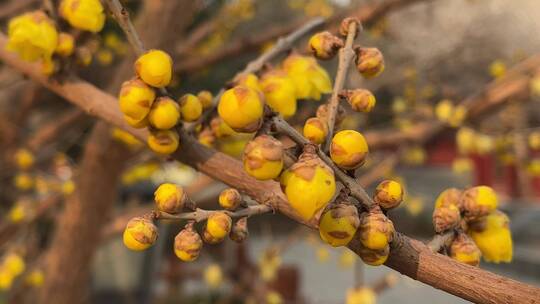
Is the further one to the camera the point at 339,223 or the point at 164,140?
the point at 164,140

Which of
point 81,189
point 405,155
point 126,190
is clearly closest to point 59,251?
point 81,189

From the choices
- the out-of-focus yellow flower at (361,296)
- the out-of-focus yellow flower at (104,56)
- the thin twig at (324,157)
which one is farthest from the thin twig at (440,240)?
the out-of-focus yellow flower at (104,56)

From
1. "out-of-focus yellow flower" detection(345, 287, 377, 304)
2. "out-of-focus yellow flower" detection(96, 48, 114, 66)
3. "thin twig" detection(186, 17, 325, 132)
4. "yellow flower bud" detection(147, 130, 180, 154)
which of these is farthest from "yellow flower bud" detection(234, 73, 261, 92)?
"out-of-focus yellow flower" detection(96, 48, 114, 66)

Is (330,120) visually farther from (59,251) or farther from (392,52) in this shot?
(392,52)

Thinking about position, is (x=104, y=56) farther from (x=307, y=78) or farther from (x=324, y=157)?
(x=324, y=157)

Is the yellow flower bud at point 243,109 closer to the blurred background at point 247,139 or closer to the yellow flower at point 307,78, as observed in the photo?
the yellow flower at point 307,78

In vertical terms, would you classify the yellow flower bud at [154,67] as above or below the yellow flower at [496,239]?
below

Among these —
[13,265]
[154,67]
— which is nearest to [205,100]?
[154,67]

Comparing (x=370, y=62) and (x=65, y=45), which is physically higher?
(x=370, y=62)
